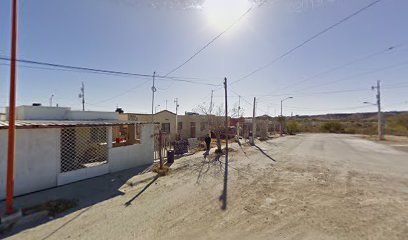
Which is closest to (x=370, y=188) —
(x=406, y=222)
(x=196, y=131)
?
(x=406, y=222)

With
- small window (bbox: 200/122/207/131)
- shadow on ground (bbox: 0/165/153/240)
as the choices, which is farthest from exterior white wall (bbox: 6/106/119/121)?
small window (bbox: 200/122/207/131)

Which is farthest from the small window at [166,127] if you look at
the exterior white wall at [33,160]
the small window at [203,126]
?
the exterior white wall at [33,160]

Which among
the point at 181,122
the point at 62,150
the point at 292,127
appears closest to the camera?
the point at 62,150

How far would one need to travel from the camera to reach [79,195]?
6.52 m

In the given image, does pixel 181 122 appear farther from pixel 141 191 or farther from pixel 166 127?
pixel 141 191

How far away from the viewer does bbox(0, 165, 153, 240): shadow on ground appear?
4.86 m

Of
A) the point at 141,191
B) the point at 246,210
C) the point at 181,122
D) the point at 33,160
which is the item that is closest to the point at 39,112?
the point at 33,160

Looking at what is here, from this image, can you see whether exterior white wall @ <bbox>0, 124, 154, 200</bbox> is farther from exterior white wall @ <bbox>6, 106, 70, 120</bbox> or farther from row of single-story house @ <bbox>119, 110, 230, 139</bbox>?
row of single-story house @ <bbox>119, 110, 230, 139</bbox>

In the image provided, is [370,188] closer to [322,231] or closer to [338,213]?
[338,213]

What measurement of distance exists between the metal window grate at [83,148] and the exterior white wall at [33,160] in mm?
1184

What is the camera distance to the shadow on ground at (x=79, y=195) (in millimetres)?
4863

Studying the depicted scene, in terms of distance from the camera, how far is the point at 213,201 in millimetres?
5984

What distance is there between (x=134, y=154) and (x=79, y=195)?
13.1ft

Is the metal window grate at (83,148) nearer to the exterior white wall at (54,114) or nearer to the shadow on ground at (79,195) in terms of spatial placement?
the exterior white wall at (54,114)
